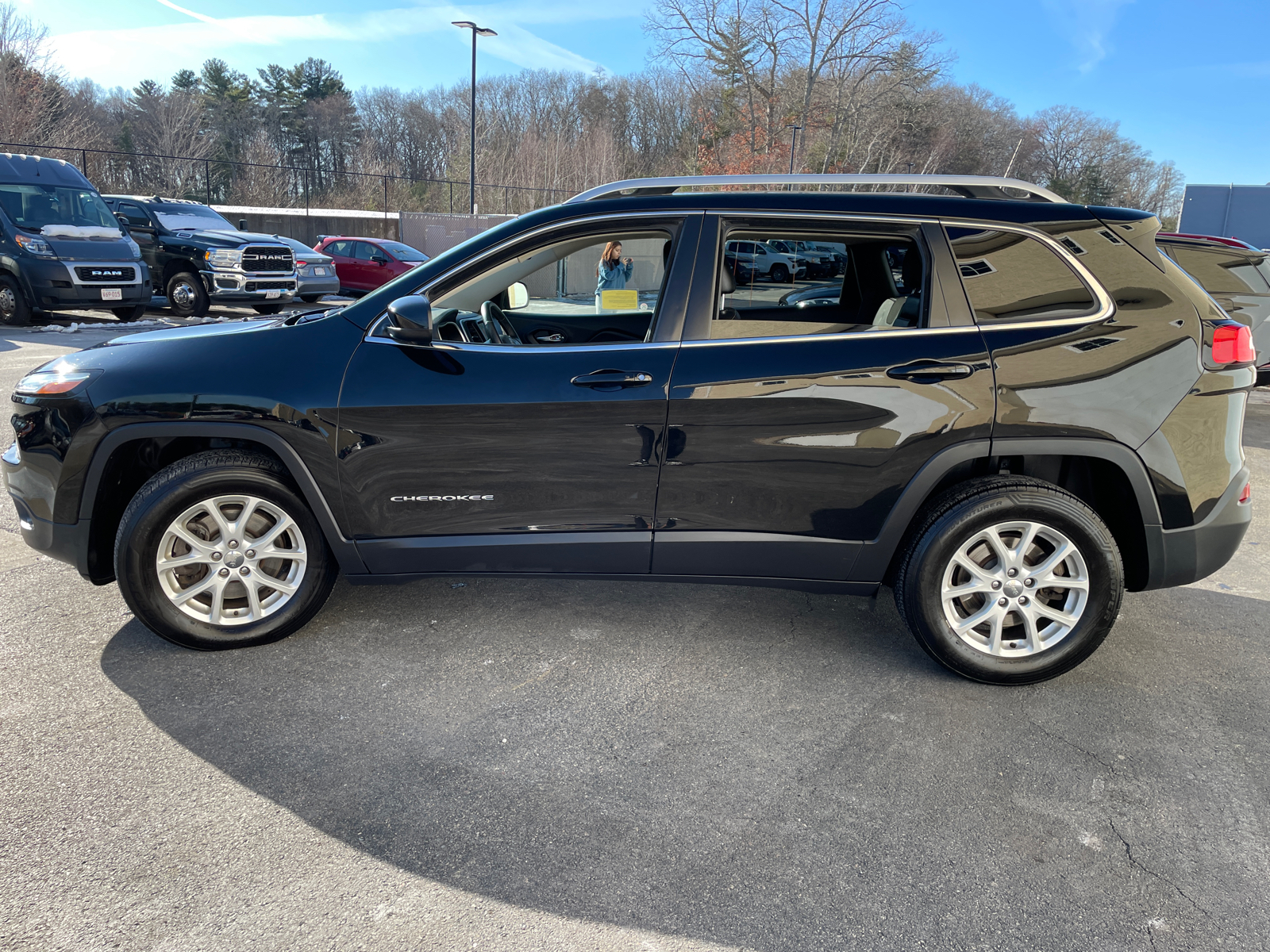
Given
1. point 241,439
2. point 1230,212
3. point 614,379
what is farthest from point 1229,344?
point 1230,212

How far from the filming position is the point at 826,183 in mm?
3436

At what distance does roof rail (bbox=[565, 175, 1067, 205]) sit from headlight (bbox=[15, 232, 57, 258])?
12846 millimetres

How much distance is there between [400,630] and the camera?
3711 mm

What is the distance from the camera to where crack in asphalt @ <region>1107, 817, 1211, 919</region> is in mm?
2250

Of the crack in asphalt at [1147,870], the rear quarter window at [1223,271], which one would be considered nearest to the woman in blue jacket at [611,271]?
the crack in asphalt at [1147,870]

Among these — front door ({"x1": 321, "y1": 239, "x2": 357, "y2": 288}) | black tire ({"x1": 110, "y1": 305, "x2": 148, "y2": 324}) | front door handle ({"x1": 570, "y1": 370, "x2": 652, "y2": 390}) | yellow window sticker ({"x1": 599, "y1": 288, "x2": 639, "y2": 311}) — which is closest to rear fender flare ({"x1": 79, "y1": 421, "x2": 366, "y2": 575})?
front door handle ({"x1": 570, "y1": 370, "x2": 652, "y2": 390})

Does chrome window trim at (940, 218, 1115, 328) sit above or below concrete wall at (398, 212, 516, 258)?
below

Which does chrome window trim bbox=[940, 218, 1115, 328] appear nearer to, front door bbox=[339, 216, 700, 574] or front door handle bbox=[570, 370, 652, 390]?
front door bbox=[339, 216, 700, 574]

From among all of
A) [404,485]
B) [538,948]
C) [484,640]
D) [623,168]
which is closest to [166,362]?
[404,485]

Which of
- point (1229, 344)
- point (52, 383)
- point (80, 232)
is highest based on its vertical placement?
point (80, 232)

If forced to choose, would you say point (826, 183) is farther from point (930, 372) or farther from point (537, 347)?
point (537, 347)

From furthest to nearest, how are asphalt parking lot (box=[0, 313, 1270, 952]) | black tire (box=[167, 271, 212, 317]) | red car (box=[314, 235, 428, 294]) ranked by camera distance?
red car (box=[314, 235, 428, 294]) → black tire (box=[167, 271, 212, 317]) → asphalt parking lot (box=[0, 313, 1270, 952])

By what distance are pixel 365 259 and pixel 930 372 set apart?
62.0 feet

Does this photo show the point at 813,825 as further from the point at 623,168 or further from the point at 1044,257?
the point at 623,168
